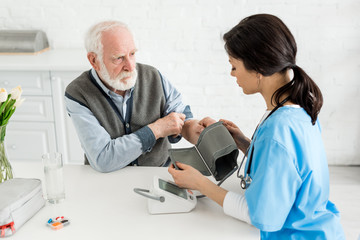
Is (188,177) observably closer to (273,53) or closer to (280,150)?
(280,150)

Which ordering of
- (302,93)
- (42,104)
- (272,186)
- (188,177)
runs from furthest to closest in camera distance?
(42,104) < (188,177) < (302,93) < (272,186)

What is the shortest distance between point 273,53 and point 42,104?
2.07 meters

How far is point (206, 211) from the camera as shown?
139 cm

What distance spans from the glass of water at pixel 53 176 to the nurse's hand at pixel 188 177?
1.33 feet

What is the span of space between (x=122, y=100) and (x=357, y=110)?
2.07 metres

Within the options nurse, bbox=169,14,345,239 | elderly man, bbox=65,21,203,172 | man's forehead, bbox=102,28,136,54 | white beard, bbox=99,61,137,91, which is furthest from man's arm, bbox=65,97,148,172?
nurse, bbox=169,14,345,239

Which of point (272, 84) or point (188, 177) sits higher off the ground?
point (272, 84)

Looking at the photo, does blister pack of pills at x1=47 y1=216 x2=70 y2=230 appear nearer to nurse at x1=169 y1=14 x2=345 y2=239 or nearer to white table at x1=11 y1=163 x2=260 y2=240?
white table at x1=11 y1=163 x2=260 y2=240

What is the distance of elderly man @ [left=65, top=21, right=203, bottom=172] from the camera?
173 cm

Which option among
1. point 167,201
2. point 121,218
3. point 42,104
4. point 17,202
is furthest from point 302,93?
point 42,104

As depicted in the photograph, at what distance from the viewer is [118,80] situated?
185 cm

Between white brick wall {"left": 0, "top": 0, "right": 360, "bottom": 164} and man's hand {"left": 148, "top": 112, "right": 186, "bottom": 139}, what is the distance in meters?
1.28

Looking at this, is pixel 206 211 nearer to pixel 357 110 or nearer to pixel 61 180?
pixel 61 180

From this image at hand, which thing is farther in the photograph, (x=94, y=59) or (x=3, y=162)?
→ (x=94, y=59)
